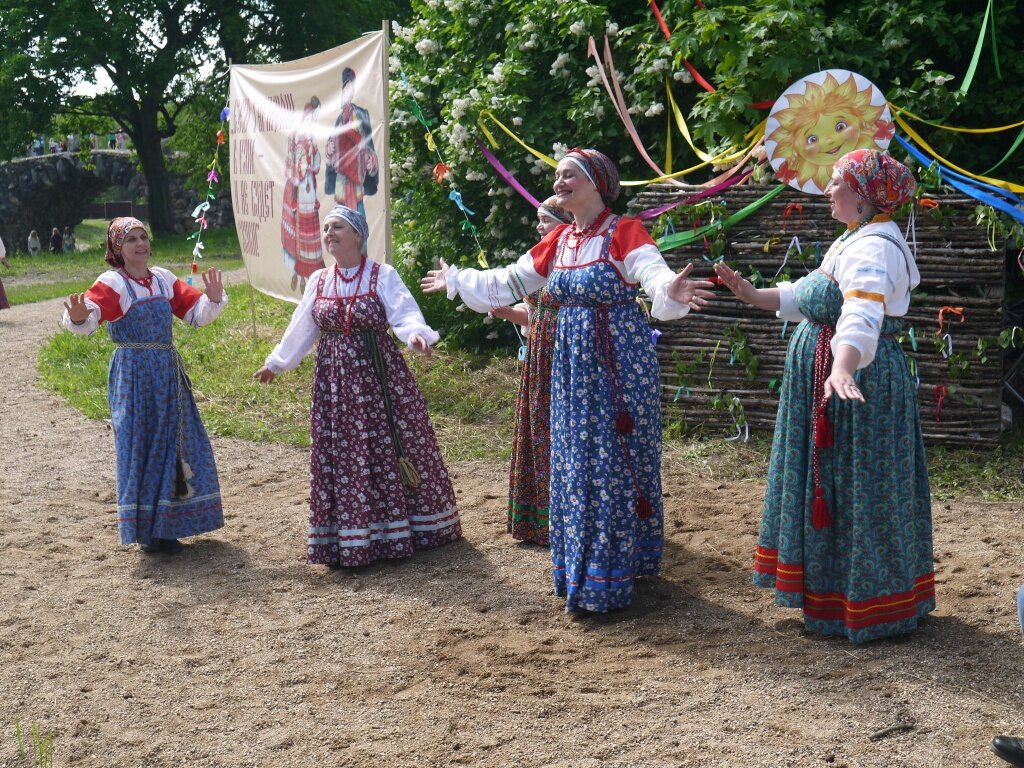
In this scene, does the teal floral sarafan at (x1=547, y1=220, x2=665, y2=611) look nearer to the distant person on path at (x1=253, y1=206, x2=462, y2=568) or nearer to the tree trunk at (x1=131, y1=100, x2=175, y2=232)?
the distant person on path at (x1=253, y1=206, x2=462, y2=568)

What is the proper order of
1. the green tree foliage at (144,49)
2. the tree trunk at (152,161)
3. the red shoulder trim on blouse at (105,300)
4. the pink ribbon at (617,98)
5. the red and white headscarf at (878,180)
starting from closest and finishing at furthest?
the red and white headscarf at (878,180)
the red shoulder trim on blouse at (105,300)
the pink ribbon at (617,98)
the green tree foliage at (144,49)
the tree trunk at (152,161)

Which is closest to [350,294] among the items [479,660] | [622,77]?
[479,660]

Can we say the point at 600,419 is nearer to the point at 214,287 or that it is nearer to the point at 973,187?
the point at 214,287

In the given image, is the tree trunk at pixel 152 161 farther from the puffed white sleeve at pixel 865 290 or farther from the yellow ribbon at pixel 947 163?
the puffed white sleeve at pixel 865 290

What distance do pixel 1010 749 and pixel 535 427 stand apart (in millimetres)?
2706

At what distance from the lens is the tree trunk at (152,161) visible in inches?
1125

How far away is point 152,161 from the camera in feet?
94.0

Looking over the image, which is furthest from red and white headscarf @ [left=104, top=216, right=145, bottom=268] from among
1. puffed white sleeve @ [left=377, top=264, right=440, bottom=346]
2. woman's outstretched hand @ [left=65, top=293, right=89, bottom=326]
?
puffed white sleeve @ [left=377, top=264, right=440, bottom=346]

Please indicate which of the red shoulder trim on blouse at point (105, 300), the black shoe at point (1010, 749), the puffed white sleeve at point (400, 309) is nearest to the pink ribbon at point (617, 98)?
the puffed white sleeve at point (400, 309)

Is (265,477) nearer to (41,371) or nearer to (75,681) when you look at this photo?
(75,681)

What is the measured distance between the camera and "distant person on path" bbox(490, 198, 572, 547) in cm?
530

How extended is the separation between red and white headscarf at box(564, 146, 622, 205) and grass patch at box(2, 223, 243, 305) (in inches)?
575

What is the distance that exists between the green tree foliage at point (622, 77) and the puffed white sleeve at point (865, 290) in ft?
11.4

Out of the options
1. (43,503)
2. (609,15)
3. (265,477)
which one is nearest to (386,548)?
(265,477)
